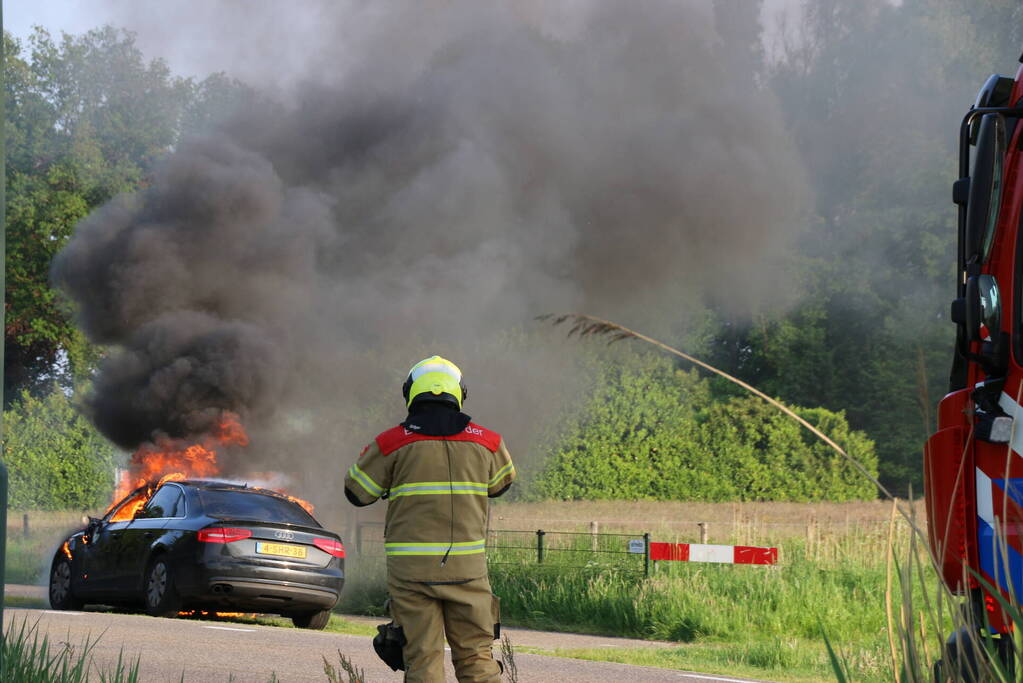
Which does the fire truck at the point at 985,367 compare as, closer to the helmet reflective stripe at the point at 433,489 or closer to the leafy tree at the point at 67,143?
the helmet reflective stripe at the point at 433,489

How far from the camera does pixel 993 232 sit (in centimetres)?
441

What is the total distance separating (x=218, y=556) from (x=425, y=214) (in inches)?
329

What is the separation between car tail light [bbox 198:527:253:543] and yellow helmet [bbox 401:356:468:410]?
613 centimetres

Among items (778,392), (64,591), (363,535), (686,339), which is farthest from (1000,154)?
(778,392)

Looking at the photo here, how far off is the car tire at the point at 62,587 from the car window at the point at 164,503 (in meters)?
1.36

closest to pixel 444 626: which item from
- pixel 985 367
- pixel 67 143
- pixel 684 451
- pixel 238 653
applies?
pixel 985 367

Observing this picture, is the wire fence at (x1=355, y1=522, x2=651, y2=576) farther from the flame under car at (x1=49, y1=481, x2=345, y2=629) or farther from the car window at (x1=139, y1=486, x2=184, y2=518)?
the car window at (x1=139, y1=486, x2=184, y2=518)

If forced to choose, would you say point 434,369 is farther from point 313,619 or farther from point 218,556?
point 313,619

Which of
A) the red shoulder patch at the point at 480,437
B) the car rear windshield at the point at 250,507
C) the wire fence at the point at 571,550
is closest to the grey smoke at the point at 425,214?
the wire fence at the point at 571,550

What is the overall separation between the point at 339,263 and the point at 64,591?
754 centimetres

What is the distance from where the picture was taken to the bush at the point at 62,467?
27.4 m

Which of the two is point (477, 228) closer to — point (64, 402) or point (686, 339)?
point (686, 339)

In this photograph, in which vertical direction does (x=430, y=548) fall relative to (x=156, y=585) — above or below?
below

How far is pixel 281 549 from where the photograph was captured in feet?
35.4
